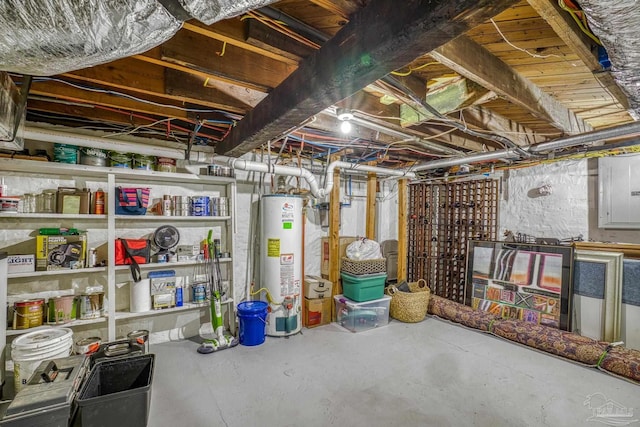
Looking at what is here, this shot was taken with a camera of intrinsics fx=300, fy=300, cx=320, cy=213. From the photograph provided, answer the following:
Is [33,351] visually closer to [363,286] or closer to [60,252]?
[60,252]

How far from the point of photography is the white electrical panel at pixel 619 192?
3322 mm

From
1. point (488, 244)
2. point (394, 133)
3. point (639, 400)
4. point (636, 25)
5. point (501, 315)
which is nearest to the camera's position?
point (636, 25)

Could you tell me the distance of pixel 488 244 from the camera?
430 cm

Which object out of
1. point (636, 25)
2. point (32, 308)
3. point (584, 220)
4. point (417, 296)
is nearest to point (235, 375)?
point (32, 308)

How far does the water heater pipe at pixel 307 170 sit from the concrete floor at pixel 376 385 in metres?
1.85

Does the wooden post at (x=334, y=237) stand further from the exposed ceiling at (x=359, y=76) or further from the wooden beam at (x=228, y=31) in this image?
the wooden beam at (x=228, y=31)

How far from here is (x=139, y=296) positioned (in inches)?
123

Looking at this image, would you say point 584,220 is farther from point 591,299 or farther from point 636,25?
point 636,25

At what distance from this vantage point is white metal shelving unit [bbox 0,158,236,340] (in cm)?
274

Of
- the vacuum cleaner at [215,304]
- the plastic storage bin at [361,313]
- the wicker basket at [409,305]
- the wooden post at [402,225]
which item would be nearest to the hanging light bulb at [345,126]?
the vacuum cleaner at [215,304]

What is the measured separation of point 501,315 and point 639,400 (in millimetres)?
1602

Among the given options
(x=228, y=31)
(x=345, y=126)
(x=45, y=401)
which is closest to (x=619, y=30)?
(x=228, y=31)

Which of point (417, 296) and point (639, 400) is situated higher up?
point (417, 296)

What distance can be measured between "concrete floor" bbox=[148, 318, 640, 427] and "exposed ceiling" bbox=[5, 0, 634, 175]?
211cm
